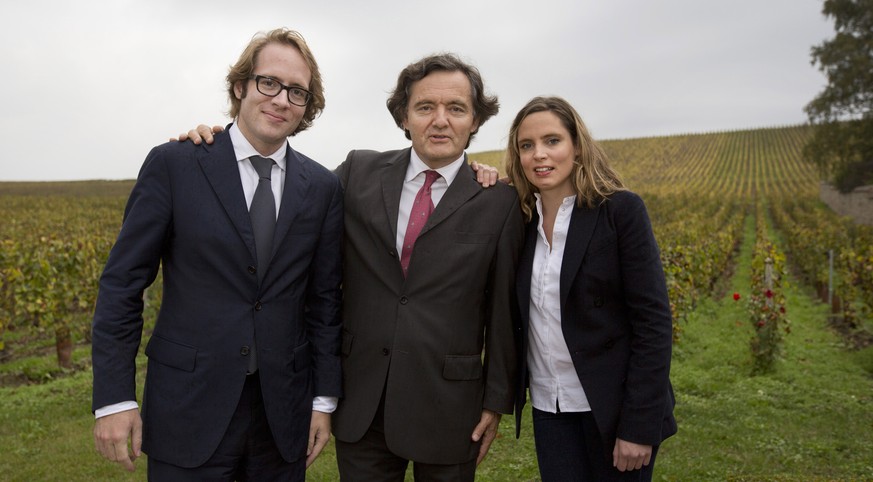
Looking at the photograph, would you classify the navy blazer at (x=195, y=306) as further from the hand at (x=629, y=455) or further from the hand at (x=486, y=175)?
the hand at (x=629, y=455)

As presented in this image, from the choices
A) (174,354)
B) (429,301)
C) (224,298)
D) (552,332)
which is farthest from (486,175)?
(174,354)

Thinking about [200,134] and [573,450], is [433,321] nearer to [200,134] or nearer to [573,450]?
[573,450]

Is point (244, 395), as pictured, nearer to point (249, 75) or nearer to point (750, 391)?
point (249, 75)

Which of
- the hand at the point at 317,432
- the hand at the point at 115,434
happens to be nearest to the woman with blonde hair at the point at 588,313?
the hand at the point at 317,432

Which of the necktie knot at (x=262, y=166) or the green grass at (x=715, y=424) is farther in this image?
the green grass at (x=715, y=424)

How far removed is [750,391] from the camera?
723 cm

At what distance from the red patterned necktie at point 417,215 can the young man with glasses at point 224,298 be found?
36 centimetres

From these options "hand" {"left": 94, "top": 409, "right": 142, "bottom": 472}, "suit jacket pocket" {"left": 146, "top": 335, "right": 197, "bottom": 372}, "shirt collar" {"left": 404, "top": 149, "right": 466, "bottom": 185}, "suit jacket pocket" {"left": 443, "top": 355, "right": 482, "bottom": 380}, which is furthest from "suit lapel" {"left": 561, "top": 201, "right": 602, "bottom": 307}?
"hand" {"left": 94, "top": 409, "right": 142, "bottom": 472}

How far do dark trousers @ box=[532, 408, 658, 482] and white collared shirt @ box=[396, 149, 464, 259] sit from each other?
99 centimetres

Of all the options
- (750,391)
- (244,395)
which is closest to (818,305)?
(750,391)

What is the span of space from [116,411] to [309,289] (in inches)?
31.8

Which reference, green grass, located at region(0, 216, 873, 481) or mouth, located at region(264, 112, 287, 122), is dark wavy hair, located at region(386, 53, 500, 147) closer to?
mouth, located at region(264, 112, 287, 122)

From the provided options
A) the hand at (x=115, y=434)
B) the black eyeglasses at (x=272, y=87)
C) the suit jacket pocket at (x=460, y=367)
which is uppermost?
the black eyeglasses at (x=272, y=87)

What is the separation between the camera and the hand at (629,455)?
237cm
